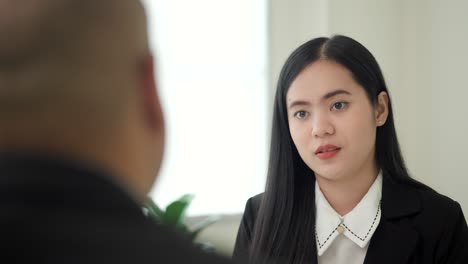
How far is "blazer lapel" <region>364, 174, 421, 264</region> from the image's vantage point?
163 centimetres

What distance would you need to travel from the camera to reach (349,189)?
1.73 meters

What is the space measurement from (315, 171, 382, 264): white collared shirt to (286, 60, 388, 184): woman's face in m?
0.11

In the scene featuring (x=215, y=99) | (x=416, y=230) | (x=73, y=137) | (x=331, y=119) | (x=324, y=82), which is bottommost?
(x=416, y=230)

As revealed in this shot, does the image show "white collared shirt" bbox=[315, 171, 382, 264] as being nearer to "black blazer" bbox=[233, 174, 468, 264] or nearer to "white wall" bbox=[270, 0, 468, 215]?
"black blazer" bbox=[233, 174, 468, 264]

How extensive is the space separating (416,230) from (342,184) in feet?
0.80

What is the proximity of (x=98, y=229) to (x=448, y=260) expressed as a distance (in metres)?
1.43

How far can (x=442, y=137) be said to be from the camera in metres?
2.89

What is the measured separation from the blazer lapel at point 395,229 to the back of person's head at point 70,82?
130 cm

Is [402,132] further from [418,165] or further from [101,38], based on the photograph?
[101,38]

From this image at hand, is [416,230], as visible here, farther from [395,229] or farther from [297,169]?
[297,169]

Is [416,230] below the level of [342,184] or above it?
below

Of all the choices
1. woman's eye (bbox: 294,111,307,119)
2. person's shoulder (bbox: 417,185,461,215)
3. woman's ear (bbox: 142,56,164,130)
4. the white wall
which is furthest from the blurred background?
woman's ear (bbox: 142,56,164,130)

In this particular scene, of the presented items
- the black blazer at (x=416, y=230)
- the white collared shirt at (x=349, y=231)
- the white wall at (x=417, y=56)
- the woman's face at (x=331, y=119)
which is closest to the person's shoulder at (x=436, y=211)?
the black blazer at (x=416, y=230)

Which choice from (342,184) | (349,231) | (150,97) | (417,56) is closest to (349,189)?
(342,184)
